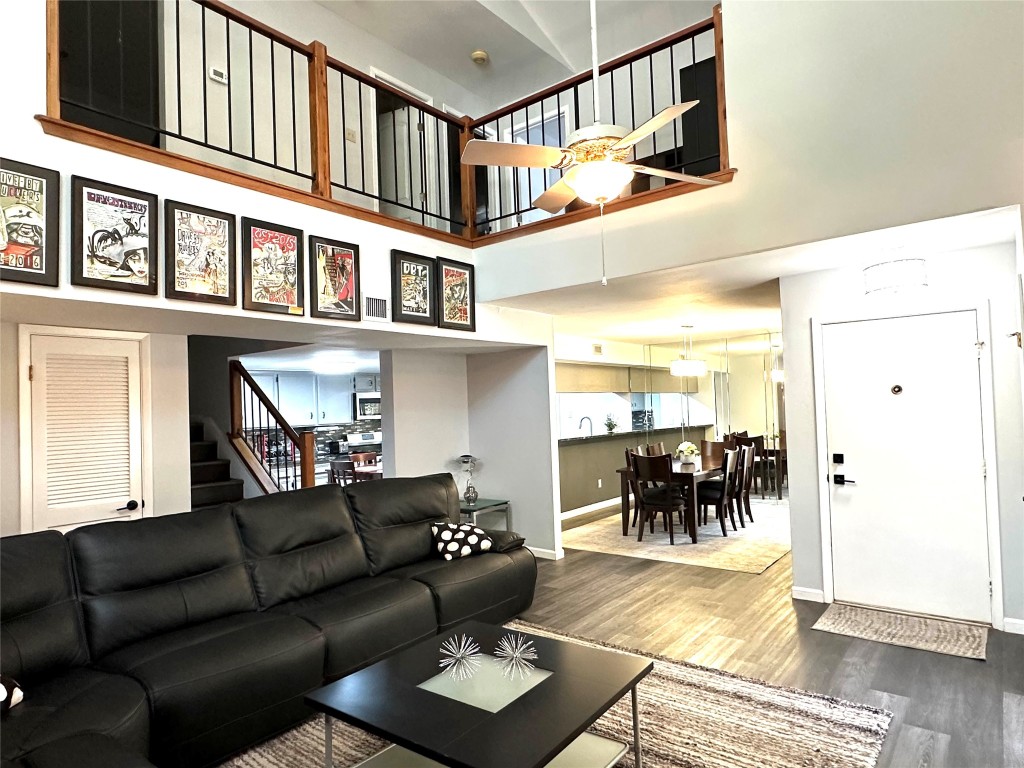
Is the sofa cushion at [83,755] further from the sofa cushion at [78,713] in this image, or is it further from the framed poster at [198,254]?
the framed poster at [198,254]

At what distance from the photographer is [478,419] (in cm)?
648

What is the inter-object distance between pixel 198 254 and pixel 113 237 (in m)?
0.41

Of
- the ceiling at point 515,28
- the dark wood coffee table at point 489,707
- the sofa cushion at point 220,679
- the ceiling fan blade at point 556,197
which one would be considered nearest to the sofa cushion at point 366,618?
the sofa cushion at point 220,679

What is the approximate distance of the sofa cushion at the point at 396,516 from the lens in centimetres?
388

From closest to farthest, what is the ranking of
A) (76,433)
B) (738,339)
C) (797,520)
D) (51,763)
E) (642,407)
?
(51,763)
(76,433)
(797,520)
(738,339)
(642,407)

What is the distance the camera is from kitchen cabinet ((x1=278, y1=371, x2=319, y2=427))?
9555mm

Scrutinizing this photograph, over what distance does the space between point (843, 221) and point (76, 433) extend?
15.9 feet

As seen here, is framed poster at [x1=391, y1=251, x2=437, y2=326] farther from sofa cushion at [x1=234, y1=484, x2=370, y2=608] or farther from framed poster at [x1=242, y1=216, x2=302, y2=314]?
sofa cushion at [x1=234, y1=484, x2=370, y2=608]

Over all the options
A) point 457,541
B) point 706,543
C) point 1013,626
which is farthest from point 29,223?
point 706,543

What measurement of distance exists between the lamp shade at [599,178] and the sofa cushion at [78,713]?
102 inches

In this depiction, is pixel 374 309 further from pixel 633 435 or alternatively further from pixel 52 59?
pixel 633 435

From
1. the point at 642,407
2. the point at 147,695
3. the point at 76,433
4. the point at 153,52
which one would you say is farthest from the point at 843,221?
the point at 642,407

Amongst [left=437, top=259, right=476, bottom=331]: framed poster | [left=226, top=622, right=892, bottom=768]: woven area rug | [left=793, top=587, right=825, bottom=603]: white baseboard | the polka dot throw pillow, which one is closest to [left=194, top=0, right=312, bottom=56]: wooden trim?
[left=437, top=259, right=476, bottom=331]: framed poster

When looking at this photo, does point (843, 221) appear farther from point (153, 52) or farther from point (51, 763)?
point (153, 52)
